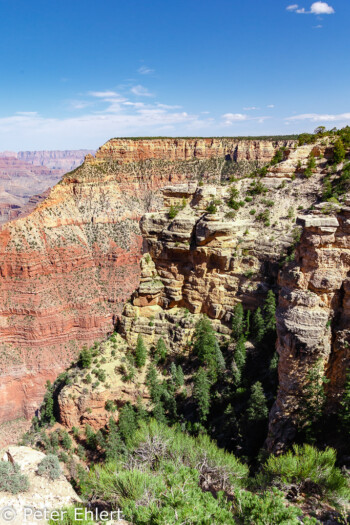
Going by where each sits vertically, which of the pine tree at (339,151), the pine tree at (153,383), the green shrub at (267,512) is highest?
the pine tree at (339,151)

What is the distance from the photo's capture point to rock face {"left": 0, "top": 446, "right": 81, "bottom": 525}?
52.4 feet

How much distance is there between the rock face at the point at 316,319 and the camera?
831 inches

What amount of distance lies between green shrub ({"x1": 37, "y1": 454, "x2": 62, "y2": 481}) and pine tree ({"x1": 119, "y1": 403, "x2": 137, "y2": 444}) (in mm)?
10962

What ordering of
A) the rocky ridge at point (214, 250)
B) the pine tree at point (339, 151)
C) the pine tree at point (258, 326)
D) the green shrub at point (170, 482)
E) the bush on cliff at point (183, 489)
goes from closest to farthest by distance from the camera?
1. the bush on cliff at point (183, 489)
2. the green shrub at point (170, 482)
3. the pine tree at point (258, 326)
4. the rocky ridge at point (214, 250)
5. the pine tree at point (339, 151)

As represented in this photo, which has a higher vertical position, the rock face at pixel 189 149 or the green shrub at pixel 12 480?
the rock face at pixel 189 149

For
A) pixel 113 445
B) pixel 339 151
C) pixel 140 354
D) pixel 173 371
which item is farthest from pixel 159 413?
pixel 339 151

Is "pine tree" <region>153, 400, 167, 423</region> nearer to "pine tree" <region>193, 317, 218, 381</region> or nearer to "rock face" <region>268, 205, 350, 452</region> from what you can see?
Answer: "pine tree" <region>193, 317, 218, 381</region>

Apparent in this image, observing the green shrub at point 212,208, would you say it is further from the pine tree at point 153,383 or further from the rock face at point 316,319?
the pine tree at point 153,383

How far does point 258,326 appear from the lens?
32875 mm

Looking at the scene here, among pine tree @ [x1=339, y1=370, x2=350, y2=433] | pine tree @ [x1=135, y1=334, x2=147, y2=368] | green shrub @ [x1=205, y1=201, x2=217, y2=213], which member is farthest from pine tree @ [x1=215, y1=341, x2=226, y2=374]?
green shrub @ [x1=205, y1=201, x2=217, y2=213]

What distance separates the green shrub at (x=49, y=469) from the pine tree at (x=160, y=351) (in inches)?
672

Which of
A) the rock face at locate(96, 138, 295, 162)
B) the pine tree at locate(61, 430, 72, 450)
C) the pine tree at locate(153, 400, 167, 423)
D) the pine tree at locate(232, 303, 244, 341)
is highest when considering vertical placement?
the rock face at locate(96, 138, 295, 162)

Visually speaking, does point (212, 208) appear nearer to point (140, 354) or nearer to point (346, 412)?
point (140, 354)

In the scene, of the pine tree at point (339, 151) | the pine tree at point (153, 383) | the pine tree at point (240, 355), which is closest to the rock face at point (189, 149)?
the pine tree at point (339, 151)
